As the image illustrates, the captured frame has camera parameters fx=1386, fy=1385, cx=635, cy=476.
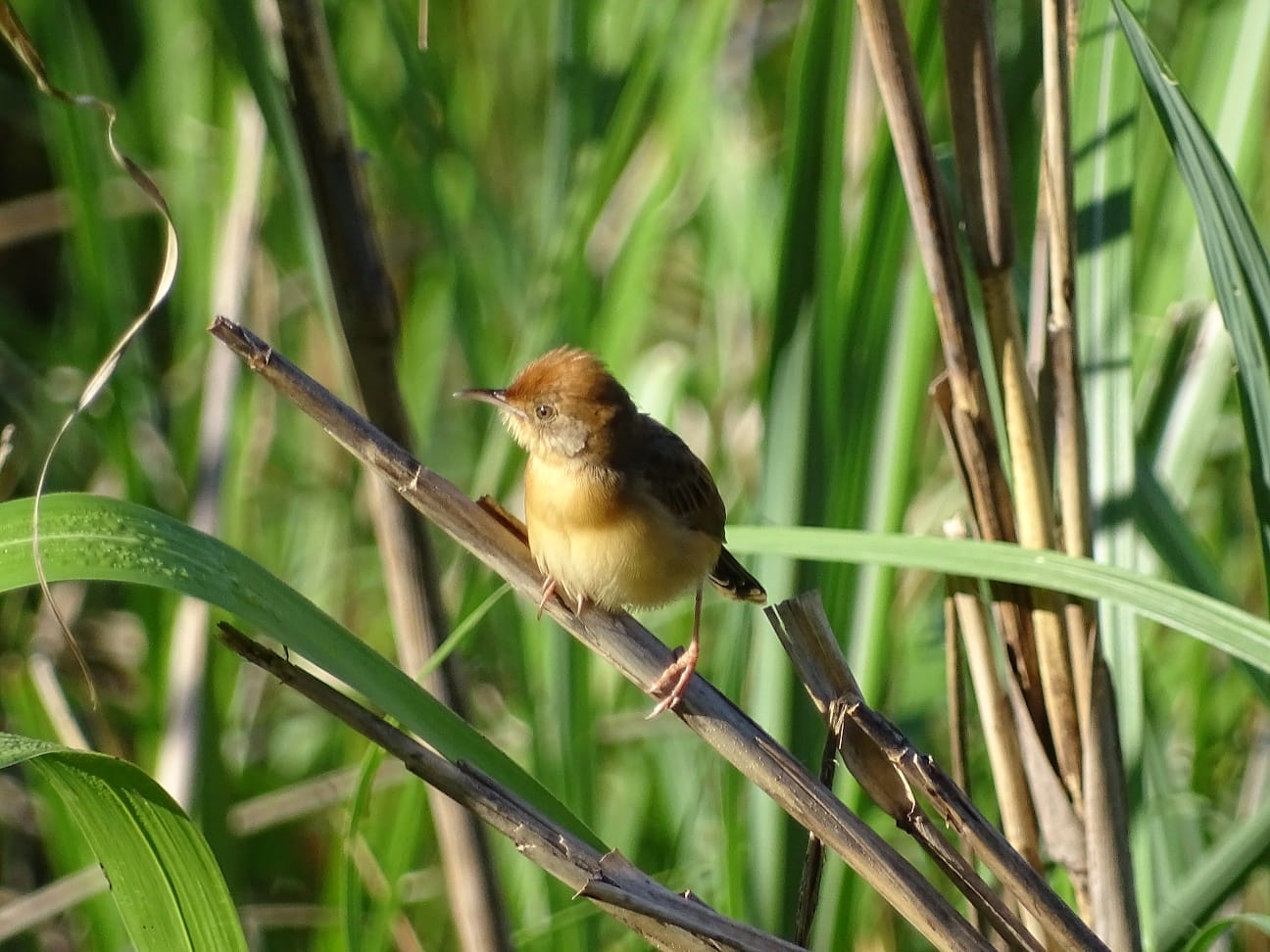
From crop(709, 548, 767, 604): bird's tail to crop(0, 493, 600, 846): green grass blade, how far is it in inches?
28.4

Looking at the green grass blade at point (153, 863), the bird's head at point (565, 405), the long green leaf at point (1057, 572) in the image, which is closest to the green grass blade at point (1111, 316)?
the long green leaf at point (1057, 572)

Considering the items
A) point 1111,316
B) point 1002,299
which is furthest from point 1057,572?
point 1111,316

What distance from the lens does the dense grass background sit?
1494mm

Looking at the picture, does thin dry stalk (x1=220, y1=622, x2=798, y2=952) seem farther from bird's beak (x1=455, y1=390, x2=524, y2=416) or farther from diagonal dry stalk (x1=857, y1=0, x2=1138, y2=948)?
bird's beak (x1=455, y1=390, x2=524, y2=416)

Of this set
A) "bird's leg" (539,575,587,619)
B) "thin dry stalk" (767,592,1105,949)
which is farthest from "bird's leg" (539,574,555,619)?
"thin dry stalk" (767,592,1105,949)

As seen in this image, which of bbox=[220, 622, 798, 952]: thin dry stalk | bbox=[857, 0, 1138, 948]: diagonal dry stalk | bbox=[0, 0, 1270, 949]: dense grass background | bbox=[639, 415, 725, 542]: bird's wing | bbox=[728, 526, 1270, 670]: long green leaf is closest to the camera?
bbox=[220, 622, 798, 952]: thin dry stalk

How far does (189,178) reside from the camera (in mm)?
2588

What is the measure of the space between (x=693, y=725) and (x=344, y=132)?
0.70 m

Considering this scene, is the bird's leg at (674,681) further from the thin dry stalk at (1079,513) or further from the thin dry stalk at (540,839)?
the thin dry stalk at (1079,513)

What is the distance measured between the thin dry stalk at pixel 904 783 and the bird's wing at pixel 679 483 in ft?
2.30

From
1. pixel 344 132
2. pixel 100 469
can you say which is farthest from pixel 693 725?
pixel 100 469

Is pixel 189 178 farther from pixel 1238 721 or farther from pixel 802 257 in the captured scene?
pixel 1238 721

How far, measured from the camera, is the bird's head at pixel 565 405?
183 cm

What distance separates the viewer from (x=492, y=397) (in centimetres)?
187
